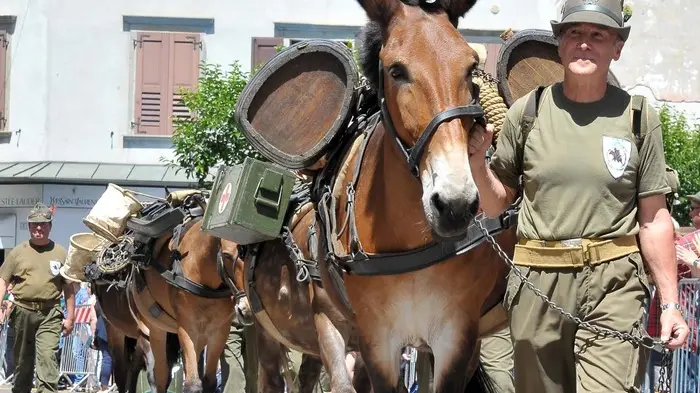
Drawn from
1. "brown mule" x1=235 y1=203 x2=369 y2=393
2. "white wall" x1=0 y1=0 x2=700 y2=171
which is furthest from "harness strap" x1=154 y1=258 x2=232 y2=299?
"white wall" x1=0 y1=0 x2=700 y2=171

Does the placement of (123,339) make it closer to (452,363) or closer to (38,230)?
(38,230)

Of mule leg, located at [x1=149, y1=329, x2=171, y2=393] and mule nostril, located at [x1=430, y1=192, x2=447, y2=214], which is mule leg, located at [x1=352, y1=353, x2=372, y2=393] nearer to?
mule nostril, located at [x1=430, y1=192, x2=447, y2=214]

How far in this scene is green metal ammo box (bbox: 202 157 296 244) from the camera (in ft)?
27.8

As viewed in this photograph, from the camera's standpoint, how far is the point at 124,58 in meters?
28.1

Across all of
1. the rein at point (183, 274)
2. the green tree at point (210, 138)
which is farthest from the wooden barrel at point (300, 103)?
the green tree at point (210, 138)

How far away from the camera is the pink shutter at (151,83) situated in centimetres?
2805

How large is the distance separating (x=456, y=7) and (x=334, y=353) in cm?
250

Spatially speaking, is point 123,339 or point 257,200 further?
point 123,339

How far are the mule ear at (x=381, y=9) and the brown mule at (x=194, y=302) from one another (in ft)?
15.9

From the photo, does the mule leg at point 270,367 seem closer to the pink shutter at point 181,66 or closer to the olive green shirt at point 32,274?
the olive green shirt at point 32,274

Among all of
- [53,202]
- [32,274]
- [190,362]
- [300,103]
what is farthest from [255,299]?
[53,202]

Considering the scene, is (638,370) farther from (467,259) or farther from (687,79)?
(687,79)

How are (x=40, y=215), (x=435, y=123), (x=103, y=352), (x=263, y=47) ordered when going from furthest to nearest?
(x=263, y=47) < (x=103, y=352) < (x=40, y=215) < (x=435, y=123)

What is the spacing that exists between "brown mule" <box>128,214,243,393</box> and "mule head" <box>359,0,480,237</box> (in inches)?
194
